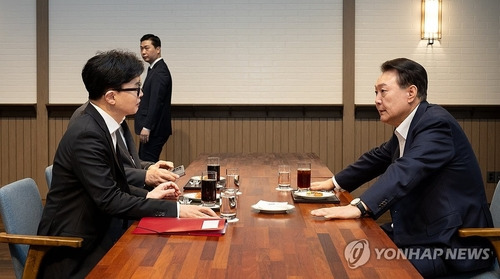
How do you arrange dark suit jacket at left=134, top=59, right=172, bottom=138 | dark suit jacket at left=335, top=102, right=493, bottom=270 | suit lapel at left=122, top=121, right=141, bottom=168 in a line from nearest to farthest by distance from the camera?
dark suit jacket at left=335, top=102, right=493, bottom=270
suit lapel at left=122, top=121, right=141, bottom=168
dark suit jacket at left=134, top=59, right=172, bottom=138

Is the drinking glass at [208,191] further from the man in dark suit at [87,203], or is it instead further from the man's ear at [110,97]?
the man's ear at [110,97]

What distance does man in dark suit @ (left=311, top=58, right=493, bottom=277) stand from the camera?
262cm

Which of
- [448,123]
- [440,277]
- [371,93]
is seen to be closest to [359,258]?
[440,277]

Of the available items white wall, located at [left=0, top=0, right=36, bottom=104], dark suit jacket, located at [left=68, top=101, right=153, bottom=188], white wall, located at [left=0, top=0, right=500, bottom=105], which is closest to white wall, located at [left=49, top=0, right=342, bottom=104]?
white wall, located at [left=0, top=0, right=500, bottom=105]

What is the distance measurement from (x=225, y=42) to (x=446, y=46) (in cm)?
245

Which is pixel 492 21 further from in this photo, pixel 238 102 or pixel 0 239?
pixel 0 239

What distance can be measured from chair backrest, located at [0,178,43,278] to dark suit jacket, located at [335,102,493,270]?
1.41m

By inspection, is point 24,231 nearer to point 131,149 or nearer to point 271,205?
point 271,205

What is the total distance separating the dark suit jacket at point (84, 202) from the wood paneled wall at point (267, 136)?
470 cm

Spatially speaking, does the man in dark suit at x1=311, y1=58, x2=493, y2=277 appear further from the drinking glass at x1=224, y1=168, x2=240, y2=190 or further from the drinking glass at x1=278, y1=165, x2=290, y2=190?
the drinking glass at x1=224, y1=168, x2=240, y2=190

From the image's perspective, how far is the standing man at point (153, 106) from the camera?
6348 mm

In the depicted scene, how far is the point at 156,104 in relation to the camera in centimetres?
635

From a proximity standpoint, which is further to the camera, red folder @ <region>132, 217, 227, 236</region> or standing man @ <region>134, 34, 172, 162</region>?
standing man @ <region>134, 34, 172, 162</region>

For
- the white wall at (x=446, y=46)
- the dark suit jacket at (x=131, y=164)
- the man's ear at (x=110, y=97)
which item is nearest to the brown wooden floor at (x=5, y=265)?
the dark suit jacket at (x=131, y=164)
